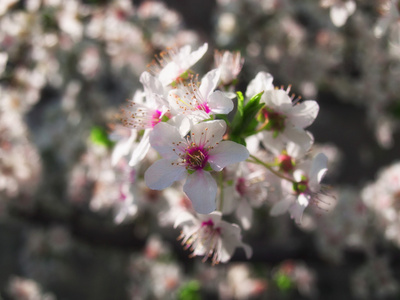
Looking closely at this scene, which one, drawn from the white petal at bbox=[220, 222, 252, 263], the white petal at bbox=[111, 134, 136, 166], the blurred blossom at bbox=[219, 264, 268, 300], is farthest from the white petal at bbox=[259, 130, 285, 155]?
the blurred blossom at bbox=[219, 264, 268, 300]

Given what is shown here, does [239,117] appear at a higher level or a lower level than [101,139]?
higher

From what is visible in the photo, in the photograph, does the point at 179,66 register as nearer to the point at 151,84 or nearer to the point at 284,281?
the point at 151,84

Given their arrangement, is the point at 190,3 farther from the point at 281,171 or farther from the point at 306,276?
the point at 281,171

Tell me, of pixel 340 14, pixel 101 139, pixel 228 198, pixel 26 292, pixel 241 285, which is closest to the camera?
pixel 228 198

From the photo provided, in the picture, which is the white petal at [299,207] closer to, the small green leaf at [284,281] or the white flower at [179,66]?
the white flower at [179,66]

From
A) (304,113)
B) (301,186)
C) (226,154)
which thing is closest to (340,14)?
(304,113)

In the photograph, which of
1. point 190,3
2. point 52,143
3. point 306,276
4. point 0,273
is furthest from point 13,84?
point 190,3

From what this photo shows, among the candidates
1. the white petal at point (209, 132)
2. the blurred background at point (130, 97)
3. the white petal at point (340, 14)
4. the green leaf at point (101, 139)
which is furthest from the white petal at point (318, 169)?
the green leaf at point (101, 139)

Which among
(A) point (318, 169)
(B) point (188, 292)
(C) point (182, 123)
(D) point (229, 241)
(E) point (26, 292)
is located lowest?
(E) point (26, 292)
